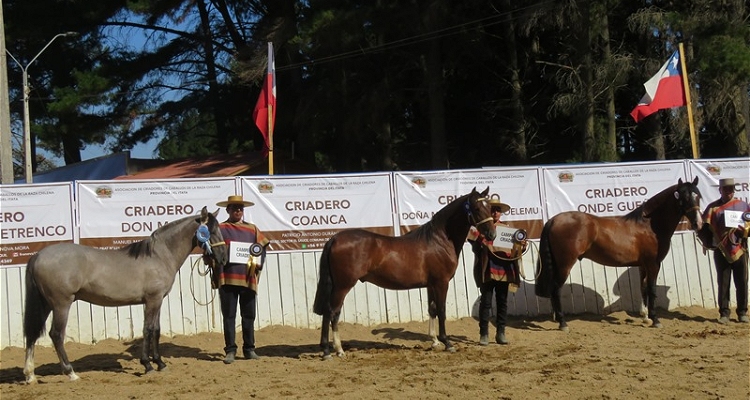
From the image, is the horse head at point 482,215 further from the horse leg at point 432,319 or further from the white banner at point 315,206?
the white banner at point 315,206

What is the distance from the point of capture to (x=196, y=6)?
26469 millimetres

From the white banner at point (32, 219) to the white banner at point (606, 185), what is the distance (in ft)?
23.4

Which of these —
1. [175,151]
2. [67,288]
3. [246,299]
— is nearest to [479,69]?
[246,299]

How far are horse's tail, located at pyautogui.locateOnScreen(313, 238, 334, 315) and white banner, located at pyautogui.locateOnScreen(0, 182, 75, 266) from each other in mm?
3670

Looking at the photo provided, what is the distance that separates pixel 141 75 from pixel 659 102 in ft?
53.9

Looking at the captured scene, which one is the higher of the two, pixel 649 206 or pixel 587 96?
pixel 587 96

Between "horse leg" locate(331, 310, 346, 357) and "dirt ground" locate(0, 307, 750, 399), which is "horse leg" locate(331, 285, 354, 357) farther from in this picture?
"dirt ground" locate(0, 307, 750, 399)

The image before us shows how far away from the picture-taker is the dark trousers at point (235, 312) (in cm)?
930

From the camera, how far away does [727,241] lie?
11.2 metres

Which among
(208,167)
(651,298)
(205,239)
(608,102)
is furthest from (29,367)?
(608,102)

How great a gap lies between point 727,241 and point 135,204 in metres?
8.51

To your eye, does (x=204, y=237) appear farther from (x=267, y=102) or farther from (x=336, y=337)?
(x=267, y=102)

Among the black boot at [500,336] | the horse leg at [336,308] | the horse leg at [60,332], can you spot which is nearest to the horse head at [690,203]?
the black boot at [500,336]

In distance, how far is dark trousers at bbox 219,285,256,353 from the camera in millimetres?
9305
